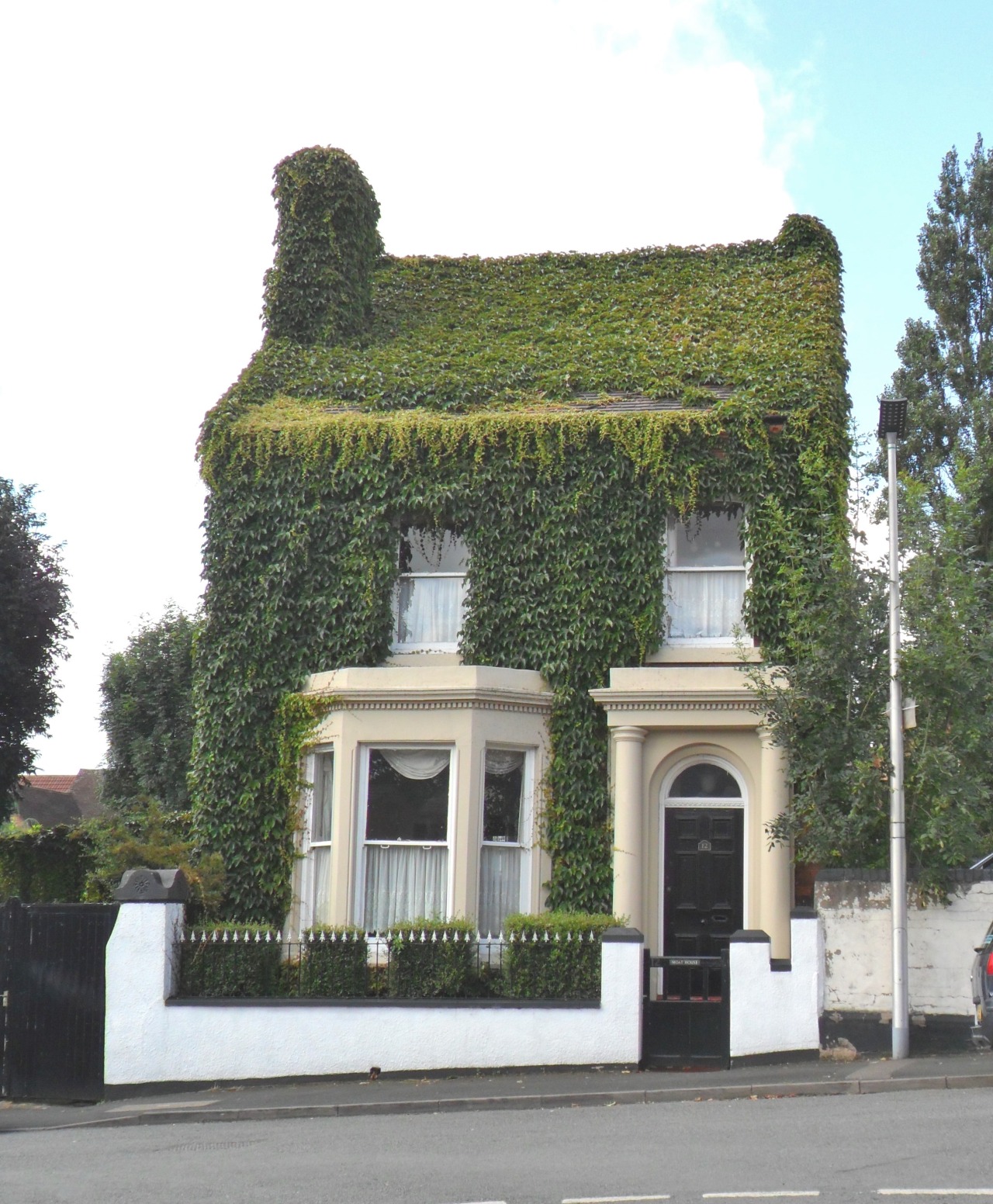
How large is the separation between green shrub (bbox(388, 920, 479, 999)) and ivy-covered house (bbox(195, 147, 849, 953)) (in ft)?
5.96

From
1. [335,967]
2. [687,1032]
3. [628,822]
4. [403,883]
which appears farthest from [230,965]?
[628,822]

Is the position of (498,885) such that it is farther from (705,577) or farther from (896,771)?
(896,771)

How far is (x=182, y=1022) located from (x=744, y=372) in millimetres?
10039

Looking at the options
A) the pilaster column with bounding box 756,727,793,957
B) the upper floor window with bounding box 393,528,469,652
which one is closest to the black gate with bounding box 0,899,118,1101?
the upper floor window with bounding box 393,528,469,652

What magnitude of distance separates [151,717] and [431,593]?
2537 centimetres

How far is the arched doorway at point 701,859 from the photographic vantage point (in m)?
17.3

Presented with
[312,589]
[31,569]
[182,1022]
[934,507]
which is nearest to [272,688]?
[312,589]

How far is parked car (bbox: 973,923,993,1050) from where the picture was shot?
11.6 metres

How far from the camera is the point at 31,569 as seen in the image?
100 ft

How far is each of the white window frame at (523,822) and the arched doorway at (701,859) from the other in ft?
5.00

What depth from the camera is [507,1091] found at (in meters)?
12.9

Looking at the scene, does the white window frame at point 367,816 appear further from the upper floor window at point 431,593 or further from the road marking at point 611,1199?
the road marking at point 611,1199

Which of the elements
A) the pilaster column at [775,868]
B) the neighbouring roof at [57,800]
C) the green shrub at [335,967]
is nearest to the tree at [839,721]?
the pilaster column at [775,868]

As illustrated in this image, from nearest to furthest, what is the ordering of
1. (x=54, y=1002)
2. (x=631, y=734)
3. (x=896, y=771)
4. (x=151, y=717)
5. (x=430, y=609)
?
(x=896, y=771), (x=54, y=1002), (x=631, y=734), (x=430, y=609), (x=151, y=717)
